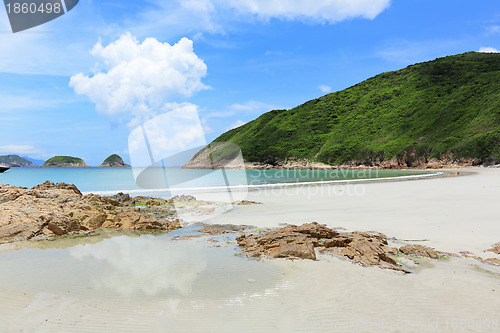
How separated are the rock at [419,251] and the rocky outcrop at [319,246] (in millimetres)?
418

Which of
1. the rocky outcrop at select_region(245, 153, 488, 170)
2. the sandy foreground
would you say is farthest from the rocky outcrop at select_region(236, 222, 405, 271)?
the rocky outcrop at select_region(245, 153, 488, 170)

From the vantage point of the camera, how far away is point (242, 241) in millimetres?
9375

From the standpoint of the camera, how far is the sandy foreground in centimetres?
456

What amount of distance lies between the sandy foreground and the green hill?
314ft

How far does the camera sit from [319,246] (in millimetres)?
8328

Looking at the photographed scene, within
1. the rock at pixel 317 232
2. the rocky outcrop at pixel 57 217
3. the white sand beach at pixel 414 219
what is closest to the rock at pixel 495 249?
the white sand beach at pixel 414 219

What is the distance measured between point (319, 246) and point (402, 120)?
438ft

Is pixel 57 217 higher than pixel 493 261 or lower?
higher

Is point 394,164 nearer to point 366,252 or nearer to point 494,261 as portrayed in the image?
point 494,261

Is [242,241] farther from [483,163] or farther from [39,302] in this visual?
[483,163]

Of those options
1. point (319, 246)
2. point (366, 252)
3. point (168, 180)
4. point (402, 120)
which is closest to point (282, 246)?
point (319, 246)

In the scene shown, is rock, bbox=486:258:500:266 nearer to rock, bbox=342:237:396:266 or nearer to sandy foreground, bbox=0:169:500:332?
sandy foreground, bbox=0:169:500:332

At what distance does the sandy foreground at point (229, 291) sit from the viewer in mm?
4559

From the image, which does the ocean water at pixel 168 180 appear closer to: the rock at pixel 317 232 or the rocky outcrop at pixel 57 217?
the rocky outcrop at pixel 57 217
